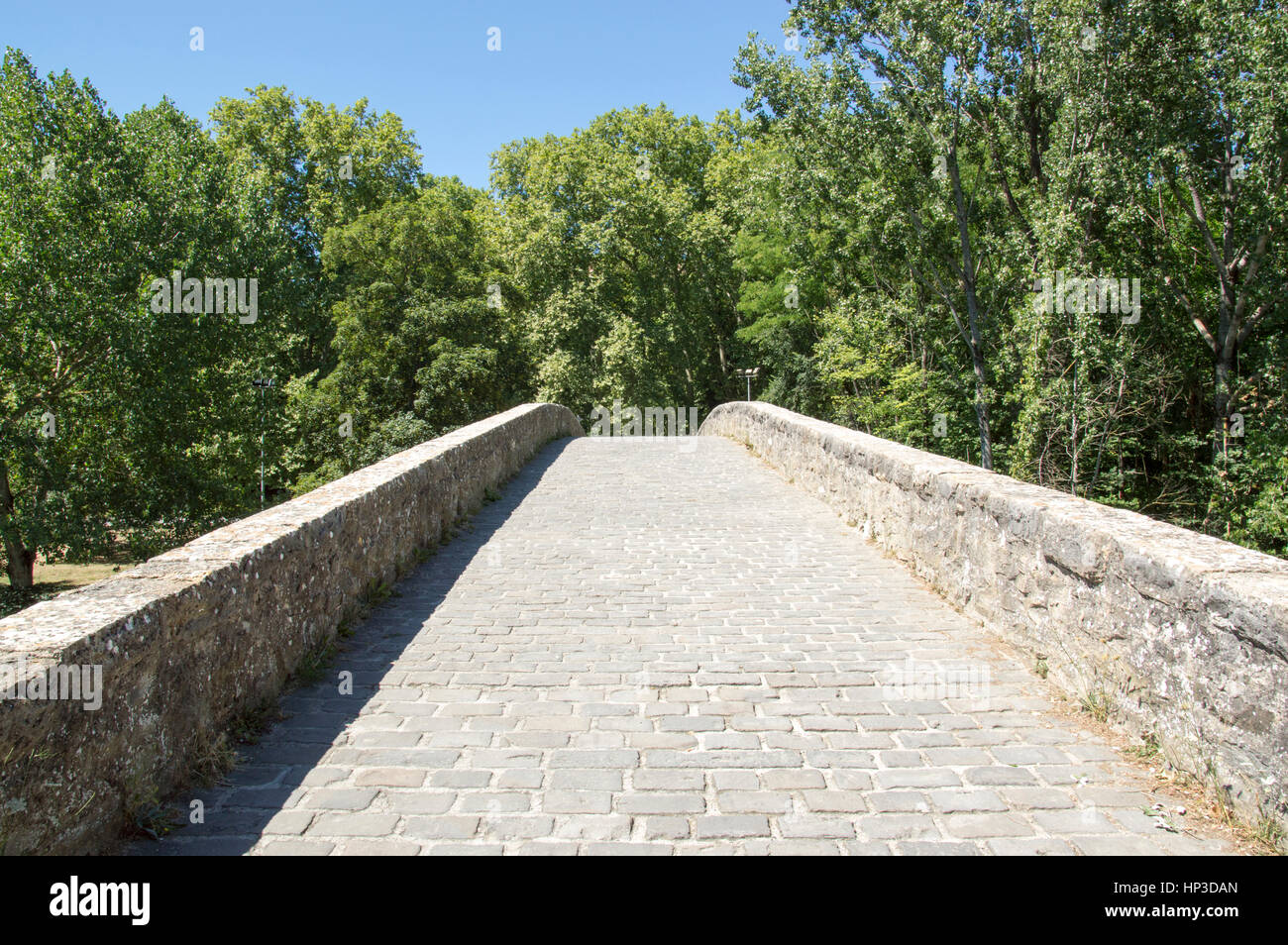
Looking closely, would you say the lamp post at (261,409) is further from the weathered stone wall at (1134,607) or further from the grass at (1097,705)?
the grass at (1097,705)

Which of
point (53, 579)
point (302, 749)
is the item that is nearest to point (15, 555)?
point (53, 579)

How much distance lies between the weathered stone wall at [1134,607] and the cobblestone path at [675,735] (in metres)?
0.24

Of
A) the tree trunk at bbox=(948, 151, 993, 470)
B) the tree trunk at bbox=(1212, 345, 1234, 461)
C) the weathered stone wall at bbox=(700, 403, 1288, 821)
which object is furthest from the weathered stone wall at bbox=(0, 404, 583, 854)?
the tree trunk at bbox=(948, 151, 993, 470)

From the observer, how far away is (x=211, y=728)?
3.28 meters

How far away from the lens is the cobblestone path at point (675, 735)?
9.17 ft

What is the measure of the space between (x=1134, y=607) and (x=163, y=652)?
12.8 feet

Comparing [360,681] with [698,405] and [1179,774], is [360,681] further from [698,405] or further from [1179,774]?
[698,405]

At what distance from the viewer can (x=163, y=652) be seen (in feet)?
9.82

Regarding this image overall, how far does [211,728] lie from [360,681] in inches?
38.2

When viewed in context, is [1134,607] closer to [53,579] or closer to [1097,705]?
[1097,705]

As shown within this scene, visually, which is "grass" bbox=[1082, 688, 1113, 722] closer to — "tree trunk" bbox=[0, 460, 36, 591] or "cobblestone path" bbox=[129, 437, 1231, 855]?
"cobblestone path" bbox=[129, 437, 1231, 855]

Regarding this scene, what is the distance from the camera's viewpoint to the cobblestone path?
2.79 meters

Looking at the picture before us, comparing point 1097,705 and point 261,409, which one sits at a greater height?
point 261,409

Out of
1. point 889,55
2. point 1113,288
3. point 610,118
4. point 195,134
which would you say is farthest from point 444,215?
point 1113,288
